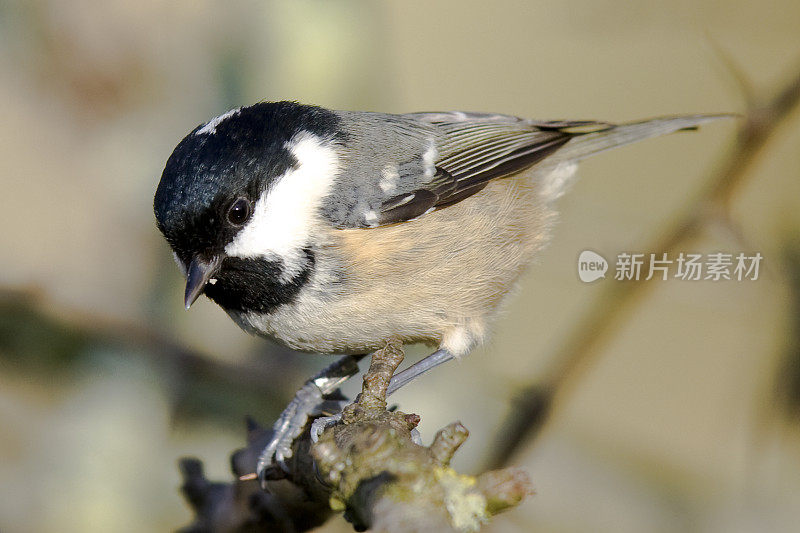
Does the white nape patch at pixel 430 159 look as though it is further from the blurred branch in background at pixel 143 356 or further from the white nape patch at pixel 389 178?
the blurred branch in background at pixel 143 356

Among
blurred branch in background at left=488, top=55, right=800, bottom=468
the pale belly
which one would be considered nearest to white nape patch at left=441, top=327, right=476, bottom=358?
the pale belly

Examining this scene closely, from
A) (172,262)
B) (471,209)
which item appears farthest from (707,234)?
(172,262)

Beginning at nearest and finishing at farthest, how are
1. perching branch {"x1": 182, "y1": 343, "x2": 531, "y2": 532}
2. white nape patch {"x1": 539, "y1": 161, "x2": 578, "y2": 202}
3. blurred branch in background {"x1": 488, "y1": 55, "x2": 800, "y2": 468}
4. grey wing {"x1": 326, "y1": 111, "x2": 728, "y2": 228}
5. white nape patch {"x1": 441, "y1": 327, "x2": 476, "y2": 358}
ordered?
1. perching branch {"x1": 182, "y1": 343, "x2": 531, "y2": 532}
2. blurred branch in background {"x1": 488, "y1": 55, "x2": 800, "y2": 468}
3. grey wing {"x1": 326, "y1": 111, "x2": 728, "y2": 228}
4. white nape patch {"x1": 441, "y1": 327, "x2": 476, "y2": 358}
5. white nape patch {"x1": 539, "y1": 161, "x2": 578, "y2": 202}

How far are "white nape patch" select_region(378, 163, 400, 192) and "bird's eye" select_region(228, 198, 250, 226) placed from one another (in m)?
0.39

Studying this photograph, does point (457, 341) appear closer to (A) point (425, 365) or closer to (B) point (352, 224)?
(A) point (425, 365)

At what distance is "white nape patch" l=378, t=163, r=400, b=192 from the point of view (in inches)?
73.1

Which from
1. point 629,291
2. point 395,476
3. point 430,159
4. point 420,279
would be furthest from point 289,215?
point 629,291

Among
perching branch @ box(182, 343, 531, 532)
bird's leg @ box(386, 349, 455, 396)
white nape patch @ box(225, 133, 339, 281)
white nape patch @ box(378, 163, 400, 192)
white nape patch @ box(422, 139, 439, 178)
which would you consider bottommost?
bird's leg @ box(386, 349, 455, 396)

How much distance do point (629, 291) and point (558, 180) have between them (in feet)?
1.74

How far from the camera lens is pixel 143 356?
94.7 inches

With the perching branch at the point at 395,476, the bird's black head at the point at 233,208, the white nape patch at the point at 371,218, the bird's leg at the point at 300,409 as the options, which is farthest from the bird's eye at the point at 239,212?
the bird's leg at the point at 300,409

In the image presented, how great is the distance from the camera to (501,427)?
2227mm

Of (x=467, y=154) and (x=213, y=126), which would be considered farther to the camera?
(x=467, y=154)

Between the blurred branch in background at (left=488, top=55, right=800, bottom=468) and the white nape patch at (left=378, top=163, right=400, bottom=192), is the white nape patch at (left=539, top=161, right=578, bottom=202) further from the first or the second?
the white nape patch at (left=378, top=163, right=400, bottom=192)
